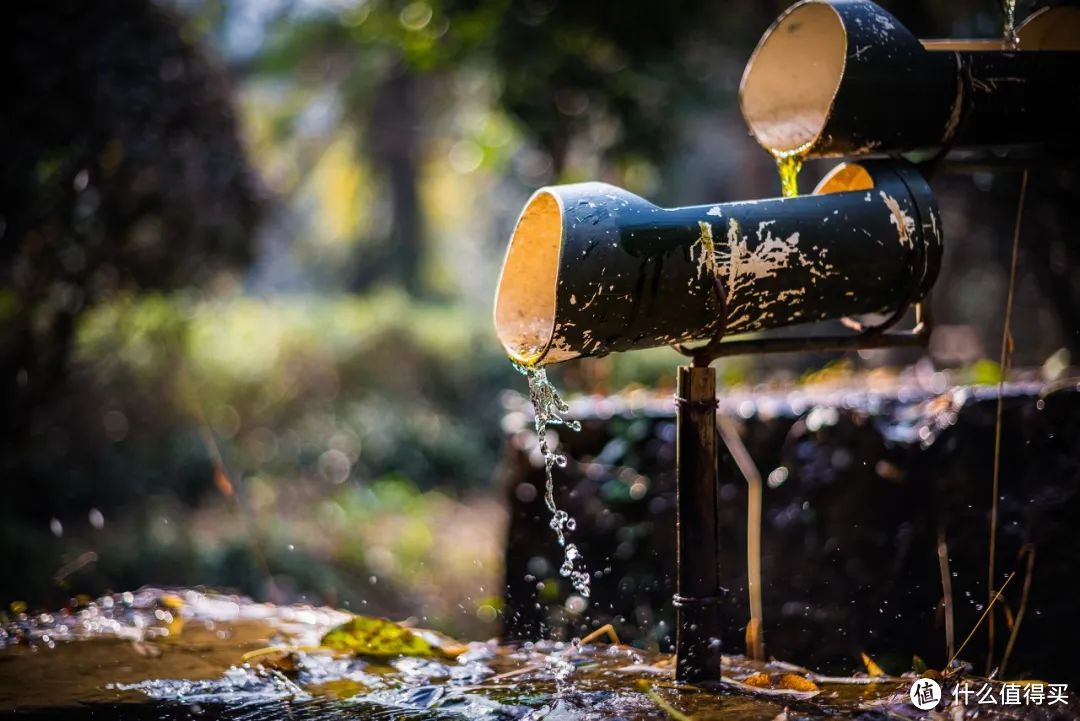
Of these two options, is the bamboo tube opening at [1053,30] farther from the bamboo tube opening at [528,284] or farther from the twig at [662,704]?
the twig at [662,704]

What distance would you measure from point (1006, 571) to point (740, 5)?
6409mm

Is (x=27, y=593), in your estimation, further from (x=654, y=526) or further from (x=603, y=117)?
(x=603, y=117)

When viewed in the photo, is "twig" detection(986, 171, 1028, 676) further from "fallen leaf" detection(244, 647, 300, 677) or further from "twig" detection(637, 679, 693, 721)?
"fallen leaf" detection(244, 647, 300, 677)

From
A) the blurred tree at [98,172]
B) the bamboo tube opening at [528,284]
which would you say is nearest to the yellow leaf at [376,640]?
the bamboo tube opening at [528,284]

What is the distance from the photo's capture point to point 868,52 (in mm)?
2193

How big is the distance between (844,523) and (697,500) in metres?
1.24

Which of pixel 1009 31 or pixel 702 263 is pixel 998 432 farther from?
pixel 702 263

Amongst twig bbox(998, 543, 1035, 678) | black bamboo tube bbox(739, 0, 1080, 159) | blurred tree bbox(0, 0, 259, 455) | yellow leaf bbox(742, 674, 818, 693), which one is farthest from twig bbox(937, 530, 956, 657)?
blurred tree bbox(0, 0, 259, 455)

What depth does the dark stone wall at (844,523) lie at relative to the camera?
285 cm

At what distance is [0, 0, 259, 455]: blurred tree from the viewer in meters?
5.65

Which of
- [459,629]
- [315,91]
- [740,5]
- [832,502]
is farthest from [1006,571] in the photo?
[315,91]

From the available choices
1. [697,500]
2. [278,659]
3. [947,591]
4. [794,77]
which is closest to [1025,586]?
[947,591]

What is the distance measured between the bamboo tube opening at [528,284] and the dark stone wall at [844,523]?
110cm

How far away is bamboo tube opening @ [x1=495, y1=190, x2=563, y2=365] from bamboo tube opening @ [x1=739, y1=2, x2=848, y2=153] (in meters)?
0.63
